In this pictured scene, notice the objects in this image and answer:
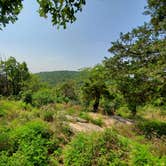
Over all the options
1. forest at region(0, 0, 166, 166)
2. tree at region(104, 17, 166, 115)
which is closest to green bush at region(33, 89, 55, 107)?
forest at region(0, 0, 166, 166)

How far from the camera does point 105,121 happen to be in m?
16.0

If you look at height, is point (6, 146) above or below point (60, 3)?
below

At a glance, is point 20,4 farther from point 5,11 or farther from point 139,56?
point 139,56

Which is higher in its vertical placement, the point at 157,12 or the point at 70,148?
the point at 157,12

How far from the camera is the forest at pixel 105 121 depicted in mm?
7031

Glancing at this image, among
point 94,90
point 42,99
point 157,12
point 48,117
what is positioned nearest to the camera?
point 48,117

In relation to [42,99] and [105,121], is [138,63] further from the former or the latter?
[42,99]

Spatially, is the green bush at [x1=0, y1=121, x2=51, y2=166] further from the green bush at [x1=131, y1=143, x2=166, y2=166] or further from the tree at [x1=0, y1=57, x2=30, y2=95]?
the tree at [x1=0, y1=57, x2=30, y2=95]

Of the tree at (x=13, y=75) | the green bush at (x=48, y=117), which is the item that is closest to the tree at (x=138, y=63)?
the green bush at (x=48, y=117)

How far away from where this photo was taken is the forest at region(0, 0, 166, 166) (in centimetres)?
703

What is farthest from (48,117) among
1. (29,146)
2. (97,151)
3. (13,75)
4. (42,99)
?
(13,75)

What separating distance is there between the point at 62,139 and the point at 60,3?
5729mm

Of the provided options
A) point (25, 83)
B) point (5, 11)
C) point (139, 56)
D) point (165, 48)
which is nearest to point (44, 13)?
point (5, 11)

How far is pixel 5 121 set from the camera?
10.8 meters
